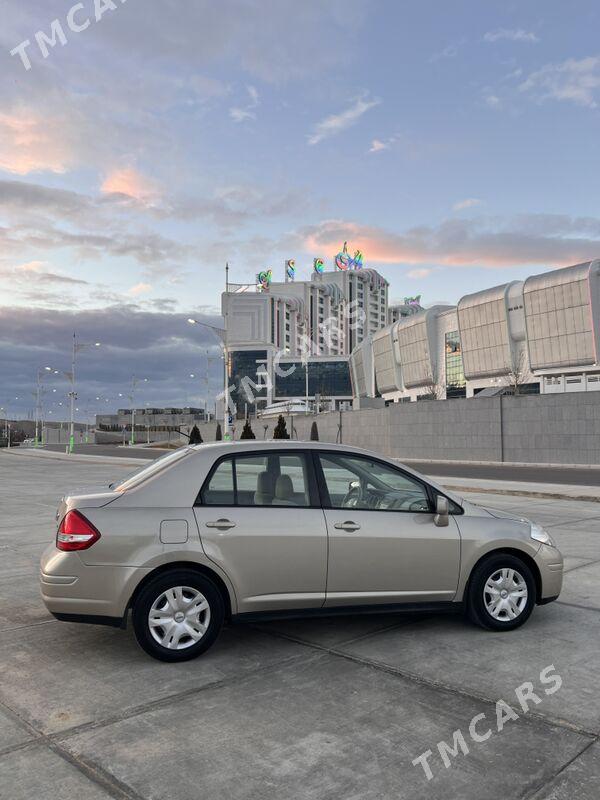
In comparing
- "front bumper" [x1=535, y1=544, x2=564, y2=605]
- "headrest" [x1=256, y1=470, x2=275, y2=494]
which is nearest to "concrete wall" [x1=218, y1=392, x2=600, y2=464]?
"front bumper" [x1=535, y1=544, x2=564, y2=605]

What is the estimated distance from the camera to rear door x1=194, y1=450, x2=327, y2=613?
4.98 m

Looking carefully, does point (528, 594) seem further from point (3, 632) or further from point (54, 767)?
point (3, 632)

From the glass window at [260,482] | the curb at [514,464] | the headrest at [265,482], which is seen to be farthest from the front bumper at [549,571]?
the curb at [514,464]

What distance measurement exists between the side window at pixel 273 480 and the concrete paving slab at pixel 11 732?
6.98 ft

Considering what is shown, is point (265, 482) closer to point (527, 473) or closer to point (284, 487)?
point (284, 487)

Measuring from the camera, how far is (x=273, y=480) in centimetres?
533

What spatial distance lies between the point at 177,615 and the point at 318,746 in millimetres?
1631

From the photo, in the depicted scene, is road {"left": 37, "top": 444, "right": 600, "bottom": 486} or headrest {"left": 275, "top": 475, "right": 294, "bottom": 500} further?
road {"left": 37, "top": 444, "right": 600, "bottom": 486}

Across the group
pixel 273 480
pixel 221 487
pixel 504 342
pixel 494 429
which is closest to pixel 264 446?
pixel 273 480

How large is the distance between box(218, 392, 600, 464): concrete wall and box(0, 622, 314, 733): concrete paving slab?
115 ft

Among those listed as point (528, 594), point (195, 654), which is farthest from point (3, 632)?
point (528, 594)

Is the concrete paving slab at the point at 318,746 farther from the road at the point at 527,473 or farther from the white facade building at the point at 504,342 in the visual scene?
the white facade building at the point at 504,342

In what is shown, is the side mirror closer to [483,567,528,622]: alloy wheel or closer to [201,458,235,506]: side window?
[483,567,528,622]: alloy wheel

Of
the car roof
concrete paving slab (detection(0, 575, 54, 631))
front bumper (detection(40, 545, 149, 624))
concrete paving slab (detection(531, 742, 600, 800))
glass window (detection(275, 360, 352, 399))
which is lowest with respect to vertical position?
concrete paving slab (detection(531, 742, 600, 800))
